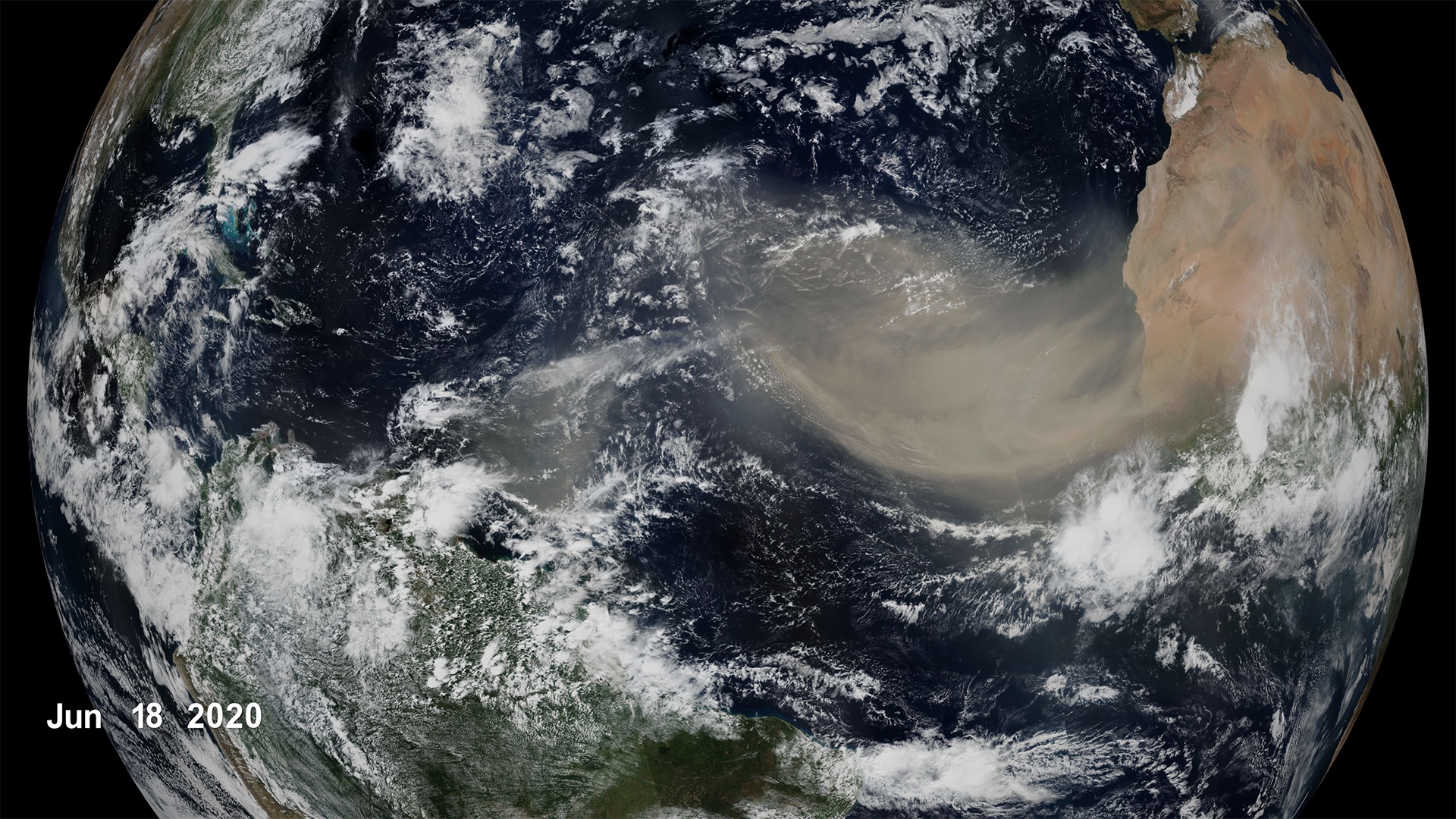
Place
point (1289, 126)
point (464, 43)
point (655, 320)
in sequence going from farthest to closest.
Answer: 1. point (1289, 126)
2. point (464, 43)
3. point (655, 320)

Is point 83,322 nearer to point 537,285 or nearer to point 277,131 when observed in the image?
point 277,131

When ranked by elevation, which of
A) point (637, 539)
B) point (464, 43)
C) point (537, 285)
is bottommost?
point (637, 539)

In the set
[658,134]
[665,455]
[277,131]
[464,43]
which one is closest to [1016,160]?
[658,134]

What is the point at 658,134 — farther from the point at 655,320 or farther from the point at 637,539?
the point at 637,539

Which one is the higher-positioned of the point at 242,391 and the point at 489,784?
the point at 242,391

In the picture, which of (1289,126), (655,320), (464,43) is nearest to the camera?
(655,320)

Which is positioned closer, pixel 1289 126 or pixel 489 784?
pixel 489 784

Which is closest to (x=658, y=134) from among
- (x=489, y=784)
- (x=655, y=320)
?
(x=655, y=320)
